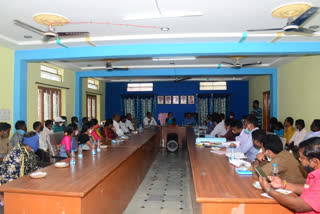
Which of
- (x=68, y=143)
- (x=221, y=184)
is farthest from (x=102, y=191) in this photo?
(x=68, y=143)

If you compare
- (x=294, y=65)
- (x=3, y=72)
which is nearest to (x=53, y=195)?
(x=3, y=72)

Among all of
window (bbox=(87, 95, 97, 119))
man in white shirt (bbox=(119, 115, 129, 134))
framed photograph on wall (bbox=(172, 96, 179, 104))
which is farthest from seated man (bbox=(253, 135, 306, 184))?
framed photograph on wall (bbox=(172, 96, 179, 104))

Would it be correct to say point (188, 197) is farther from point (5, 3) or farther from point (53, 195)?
point (5, 3)

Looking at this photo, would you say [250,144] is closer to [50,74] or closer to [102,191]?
[102,191]

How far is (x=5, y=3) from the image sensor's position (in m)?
2.94

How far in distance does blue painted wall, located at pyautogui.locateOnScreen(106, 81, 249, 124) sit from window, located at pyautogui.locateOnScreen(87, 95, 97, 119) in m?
1.11

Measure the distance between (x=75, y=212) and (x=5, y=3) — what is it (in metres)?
2.65

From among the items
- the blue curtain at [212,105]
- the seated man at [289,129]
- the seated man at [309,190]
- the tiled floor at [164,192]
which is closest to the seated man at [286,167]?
the seated man at [309,190]

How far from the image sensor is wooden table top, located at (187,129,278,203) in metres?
1.83

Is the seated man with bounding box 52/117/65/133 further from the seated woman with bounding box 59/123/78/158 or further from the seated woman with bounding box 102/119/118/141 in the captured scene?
the seated woman with bounding box 59/123/78/158

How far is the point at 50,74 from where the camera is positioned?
6.77 m

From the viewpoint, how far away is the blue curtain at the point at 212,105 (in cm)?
1072

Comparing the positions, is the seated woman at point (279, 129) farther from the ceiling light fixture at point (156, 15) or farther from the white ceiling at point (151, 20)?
the ceiling light fixture at point (156, 15)

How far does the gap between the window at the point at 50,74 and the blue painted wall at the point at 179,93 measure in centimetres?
427
